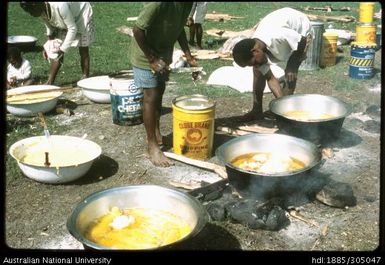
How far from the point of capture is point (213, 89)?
8383 mm

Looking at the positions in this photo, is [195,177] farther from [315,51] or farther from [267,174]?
[315,51]

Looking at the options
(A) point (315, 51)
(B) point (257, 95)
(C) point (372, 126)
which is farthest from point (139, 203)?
(A) point (315, 51)

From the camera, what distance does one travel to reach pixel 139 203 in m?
3.69

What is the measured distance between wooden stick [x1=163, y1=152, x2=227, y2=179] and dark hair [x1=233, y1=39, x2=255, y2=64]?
1510mm

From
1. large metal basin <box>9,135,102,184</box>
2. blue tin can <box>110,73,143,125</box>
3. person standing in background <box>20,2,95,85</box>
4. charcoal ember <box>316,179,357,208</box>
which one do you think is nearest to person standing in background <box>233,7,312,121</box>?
blue tin can <box>110,73,143,125</box>

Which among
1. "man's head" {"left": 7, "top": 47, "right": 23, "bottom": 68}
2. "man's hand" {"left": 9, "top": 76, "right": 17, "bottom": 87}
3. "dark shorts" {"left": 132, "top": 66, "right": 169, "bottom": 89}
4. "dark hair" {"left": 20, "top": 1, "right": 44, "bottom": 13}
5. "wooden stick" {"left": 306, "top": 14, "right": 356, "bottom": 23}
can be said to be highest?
"dark hair" {"left": 20, "top": 1, "right": 44, "bottom": 13}

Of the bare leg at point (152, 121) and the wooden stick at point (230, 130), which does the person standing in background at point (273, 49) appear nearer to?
the wooden stick at point (230, 130)

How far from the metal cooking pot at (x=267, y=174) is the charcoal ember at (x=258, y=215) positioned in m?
0.17

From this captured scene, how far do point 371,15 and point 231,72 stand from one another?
4687mm

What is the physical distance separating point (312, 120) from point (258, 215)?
1818 millimetres

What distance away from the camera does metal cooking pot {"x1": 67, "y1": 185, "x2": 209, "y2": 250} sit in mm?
3309

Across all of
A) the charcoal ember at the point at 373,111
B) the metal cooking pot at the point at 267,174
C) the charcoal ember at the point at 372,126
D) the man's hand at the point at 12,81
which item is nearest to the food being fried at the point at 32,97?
the man's hand at the point at 12,81

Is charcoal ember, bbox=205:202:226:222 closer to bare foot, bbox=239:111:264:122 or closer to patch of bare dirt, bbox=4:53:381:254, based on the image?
patch of bare dirt, bbox=4:53:381:254

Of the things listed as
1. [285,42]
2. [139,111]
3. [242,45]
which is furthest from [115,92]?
[285,42]
